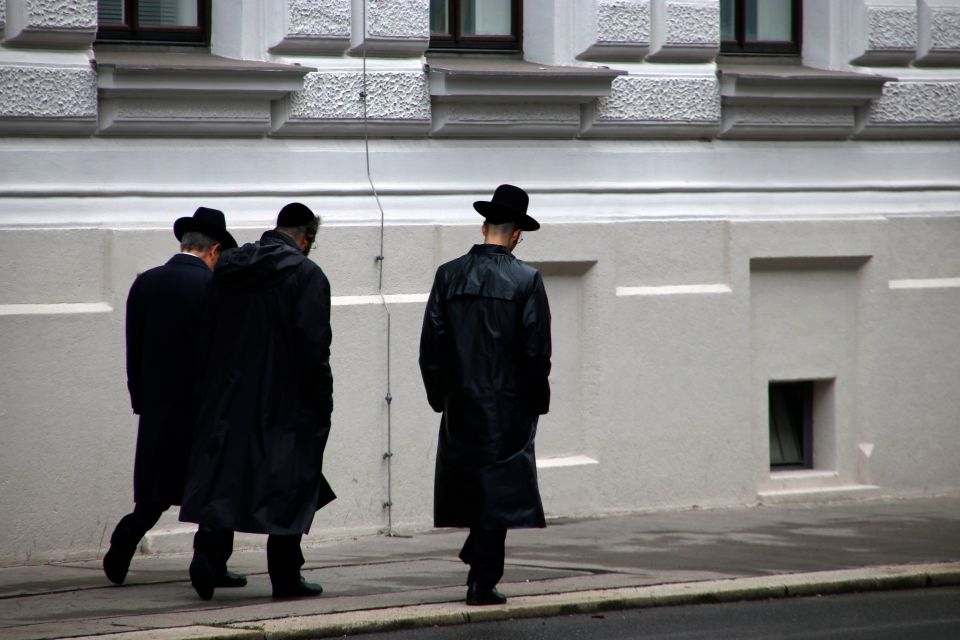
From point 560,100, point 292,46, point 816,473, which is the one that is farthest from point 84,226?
point 816,473

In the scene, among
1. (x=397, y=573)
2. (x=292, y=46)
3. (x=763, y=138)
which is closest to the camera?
(x=397, y=573)

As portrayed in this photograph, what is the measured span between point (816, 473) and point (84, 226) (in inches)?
212

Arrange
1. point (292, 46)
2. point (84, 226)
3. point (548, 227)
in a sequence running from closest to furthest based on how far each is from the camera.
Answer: point (84, 226) → point (292, 46) → point (548, 227)

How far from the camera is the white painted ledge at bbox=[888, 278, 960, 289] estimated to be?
1205 centimetres

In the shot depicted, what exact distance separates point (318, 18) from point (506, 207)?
291 centimetres

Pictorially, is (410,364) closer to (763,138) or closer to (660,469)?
(660,469)

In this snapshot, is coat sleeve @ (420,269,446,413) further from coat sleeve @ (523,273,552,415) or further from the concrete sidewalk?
the concrete sidewalk

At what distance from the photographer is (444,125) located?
10.5 m

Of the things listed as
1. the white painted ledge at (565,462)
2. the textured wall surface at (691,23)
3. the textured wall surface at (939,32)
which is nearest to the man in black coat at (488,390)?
the white painted ledge at (565,462)

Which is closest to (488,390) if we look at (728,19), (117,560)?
(117,560)

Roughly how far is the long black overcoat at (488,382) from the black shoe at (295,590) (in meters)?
0.69

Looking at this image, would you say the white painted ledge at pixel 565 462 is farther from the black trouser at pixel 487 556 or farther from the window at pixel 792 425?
the black trouser at pixel 487 556

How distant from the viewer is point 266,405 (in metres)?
7.66

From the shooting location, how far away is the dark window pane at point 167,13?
10211mm
